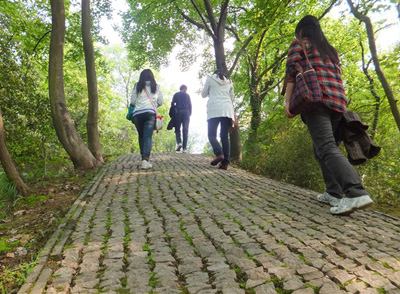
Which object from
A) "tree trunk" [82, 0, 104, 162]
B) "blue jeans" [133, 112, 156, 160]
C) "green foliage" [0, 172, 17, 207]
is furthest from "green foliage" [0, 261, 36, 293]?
"tree trunk" [82, 0, 104, 162]

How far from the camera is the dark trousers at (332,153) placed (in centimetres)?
288

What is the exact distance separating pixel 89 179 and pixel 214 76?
3.63 metres

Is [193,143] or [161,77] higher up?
[161,77]

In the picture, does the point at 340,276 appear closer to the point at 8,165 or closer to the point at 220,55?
the point at 8,165

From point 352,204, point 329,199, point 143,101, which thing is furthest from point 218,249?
point 143,101

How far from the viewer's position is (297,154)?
621 centimetres

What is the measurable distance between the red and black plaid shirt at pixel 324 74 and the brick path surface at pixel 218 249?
1.28 meters

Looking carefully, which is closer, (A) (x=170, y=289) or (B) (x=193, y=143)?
(A) (x=170, y=289)

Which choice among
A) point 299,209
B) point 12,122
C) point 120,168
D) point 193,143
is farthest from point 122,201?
point 193,143

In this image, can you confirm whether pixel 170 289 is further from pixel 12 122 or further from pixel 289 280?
pixel 12 122

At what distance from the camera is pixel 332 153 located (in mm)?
3051

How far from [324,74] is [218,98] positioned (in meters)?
3.57

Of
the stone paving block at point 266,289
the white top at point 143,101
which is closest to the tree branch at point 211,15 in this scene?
the white top at point 143,101

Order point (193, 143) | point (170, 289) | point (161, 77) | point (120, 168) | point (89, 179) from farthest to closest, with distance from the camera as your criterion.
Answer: point (193, 143)
point (161, 77)
point (120, 168)
point (89, 179)
point (170, 289)
